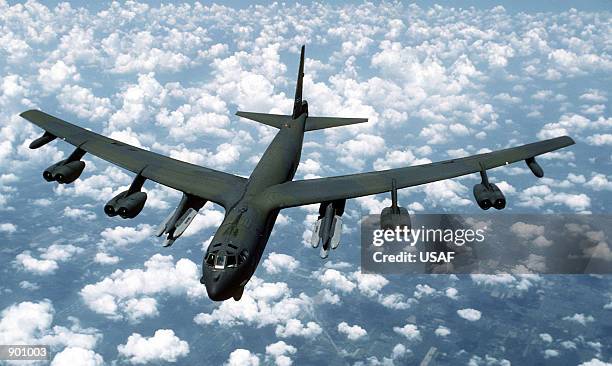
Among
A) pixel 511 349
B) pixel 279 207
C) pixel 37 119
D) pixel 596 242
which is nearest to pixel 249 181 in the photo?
pixel 279 207

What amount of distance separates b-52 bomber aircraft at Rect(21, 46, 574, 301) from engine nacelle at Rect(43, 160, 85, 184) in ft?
0.22

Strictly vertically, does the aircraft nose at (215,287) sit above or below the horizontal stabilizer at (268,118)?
below

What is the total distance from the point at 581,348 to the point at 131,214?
663 ft

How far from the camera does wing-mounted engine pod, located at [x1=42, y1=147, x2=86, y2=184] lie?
36.8m

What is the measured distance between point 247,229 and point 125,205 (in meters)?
10.3

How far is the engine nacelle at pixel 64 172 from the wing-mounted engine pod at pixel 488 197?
29.4 m

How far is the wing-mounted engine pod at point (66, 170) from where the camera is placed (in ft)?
121

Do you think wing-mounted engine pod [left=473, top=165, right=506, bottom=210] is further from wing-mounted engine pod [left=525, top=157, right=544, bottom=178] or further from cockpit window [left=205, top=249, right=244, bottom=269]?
cockpit window [left=205, top=249, right=244, bottom=269]

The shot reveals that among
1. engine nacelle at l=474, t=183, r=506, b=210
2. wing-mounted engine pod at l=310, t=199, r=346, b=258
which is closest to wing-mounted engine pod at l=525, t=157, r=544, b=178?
engine nacelle at l=474, t=183, r=506, b=210

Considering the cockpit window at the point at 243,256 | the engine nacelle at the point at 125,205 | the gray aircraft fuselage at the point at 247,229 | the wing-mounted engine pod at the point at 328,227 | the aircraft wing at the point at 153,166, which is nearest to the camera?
the gray aircraft fuselage at the point at 247,229

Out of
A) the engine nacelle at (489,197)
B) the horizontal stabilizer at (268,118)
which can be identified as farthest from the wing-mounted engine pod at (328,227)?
the horizontal stabilizer at (268,118)

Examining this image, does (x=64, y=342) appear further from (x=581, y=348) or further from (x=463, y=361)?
(x=581, y=348)

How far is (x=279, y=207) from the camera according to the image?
1271 inches

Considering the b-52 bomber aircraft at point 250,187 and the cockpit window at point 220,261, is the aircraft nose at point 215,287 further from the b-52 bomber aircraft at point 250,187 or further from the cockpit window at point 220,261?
the cockpit window at point 220,261
